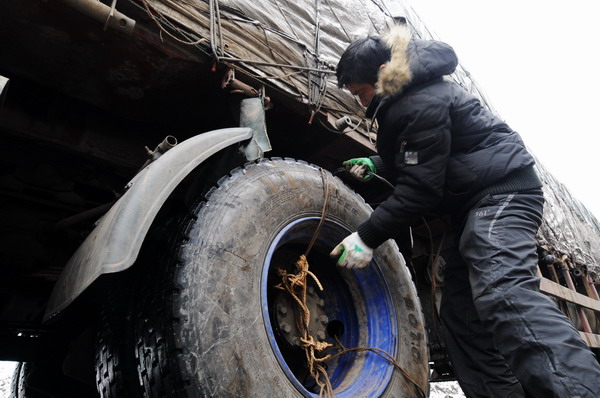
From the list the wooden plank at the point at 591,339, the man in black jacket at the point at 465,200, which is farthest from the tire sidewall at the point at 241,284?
the wooden plank at the point at 591,339

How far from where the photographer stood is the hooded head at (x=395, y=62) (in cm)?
173

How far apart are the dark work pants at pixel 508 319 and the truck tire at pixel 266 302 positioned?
254 mm

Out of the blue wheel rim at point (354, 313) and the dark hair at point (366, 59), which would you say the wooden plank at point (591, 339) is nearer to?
the blue wheel rim at point (354, 313)

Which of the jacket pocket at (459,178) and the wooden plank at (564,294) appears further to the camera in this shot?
the wooden plank at (564,294)

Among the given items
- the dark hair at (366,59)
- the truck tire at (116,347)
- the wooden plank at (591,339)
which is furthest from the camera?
the wooden plank at (591,339)

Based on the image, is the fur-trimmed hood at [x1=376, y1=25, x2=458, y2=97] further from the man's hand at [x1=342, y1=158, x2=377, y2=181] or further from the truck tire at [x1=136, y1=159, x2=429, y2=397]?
the truck tire at [x1=136, y1=159, x2=429, y2=397]

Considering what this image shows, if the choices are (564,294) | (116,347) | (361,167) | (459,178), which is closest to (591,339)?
(564,294)

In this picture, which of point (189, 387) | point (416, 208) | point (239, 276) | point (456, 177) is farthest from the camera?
point (456, 177)

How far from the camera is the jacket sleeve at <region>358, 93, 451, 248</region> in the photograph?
1624 mm

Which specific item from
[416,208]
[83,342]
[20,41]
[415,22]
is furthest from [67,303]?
[415,22]

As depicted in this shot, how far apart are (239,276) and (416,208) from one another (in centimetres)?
86

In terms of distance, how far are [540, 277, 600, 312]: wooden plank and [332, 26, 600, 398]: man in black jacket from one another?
5.10ft

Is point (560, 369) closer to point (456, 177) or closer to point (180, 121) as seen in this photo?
point (456, 177)

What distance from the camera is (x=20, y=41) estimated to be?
141 centimetres
